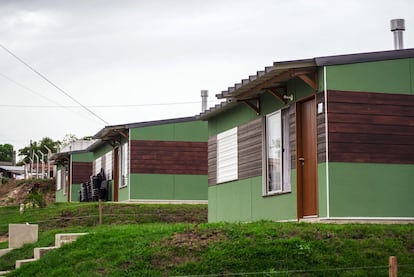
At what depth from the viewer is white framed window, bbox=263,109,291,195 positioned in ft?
51.9

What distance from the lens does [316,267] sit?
11.3 metres

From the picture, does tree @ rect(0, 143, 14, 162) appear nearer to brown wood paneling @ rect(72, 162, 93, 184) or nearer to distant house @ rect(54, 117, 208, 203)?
brown wood paneling @ rect(72, 162, 93, 184)

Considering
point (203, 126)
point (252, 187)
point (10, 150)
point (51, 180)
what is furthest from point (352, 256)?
point (10, 150)

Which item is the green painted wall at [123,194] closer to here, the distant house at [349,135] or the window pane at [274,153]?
the window pane at [274,153]

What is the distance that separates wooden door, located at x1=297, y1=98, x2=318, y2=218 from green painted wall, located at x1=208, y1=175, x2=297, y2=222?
0.19 metres

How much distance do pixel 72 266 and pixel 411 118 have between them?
6719 mm

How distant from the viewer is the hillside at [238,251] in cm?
1134

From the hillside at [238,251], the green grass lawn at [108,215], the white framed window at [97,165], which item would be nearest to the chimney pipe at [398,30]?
the hillside at [238,251]

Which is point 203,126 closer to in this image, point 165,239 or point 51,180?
point 165,239

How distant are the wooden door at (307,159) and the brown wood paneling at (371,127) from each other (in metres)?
0.71

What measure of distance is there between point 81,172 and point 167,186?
12.2 m

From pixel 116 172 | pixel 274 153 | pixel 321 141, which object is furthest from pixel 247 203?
pixel 116 172

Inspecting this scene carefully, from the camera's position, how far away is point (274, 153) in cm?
1644

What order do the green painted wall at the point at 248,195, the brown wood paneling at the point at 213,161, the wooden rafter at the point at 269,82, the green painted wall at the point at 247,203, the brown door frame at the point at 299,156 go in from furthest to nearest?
1. the brown wood paneling at the point at 213,161
2. the green painted wall at the point at 247,203
3. the green painted wall at the point at 248,195
4. the brown door frame at the point at 299,156
5. the wooden rafter at the point at 269,82
